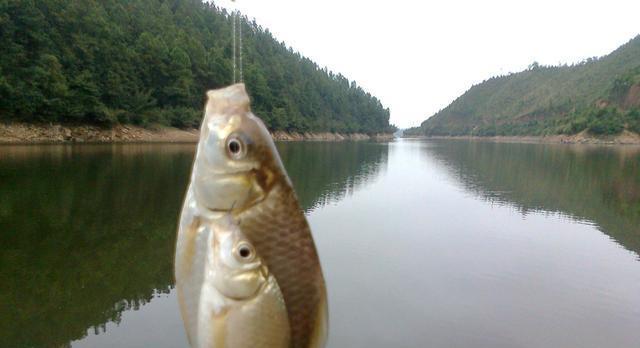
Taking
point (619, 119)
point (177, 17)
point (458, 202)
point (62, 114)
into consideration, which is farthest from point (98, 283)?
point (619, 119)

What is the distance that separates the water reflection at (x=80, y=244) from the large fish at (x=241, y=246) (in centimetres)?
645

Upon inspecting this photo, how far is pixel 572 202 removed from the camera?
20359 mm

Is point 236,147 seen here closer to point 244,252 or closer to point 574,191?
point 244,252

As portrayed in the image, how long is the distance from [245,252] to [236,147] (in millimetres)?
373

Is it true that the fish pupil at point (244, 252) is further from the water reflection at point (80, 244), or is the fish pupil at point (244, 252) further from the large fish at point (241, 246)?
the water reflection at point (80, 244)

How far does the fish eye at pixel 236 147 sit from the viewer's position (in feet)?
4.81

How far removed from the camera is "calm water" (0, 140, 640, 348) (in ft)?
23.9

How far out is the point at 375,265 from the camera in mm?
10609

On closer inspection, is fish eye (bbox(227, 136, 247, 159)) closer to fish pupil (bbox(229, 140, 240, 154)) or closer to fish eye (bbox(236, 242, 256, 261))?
fish pupil (bbox(229, 140, 240, 154))

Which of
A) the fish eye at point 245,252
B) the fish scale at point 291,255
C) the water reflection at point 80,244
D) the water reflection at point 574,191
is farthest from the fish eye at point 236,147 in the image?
the water reflection at point 574,191

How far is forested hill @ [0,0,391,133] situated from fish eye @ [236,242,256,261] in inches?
1877

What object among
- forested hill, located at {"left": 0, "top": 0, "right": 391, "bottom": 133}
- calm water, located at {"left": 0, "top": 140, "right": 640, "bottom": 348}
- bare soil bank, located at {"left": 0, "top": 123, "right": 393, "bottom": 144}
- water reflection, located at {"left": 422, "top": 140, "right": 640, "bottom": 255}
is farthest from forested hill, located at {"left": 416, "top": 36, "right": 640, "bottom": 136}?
calm water, located at {"left": 0, "top": 140, "right": 640, "bottom": 348}

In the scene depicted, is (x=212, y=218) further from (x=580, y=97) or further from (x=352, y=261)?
(x=580, y=97)

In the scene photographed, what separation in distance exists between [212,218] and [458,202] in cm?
1975
